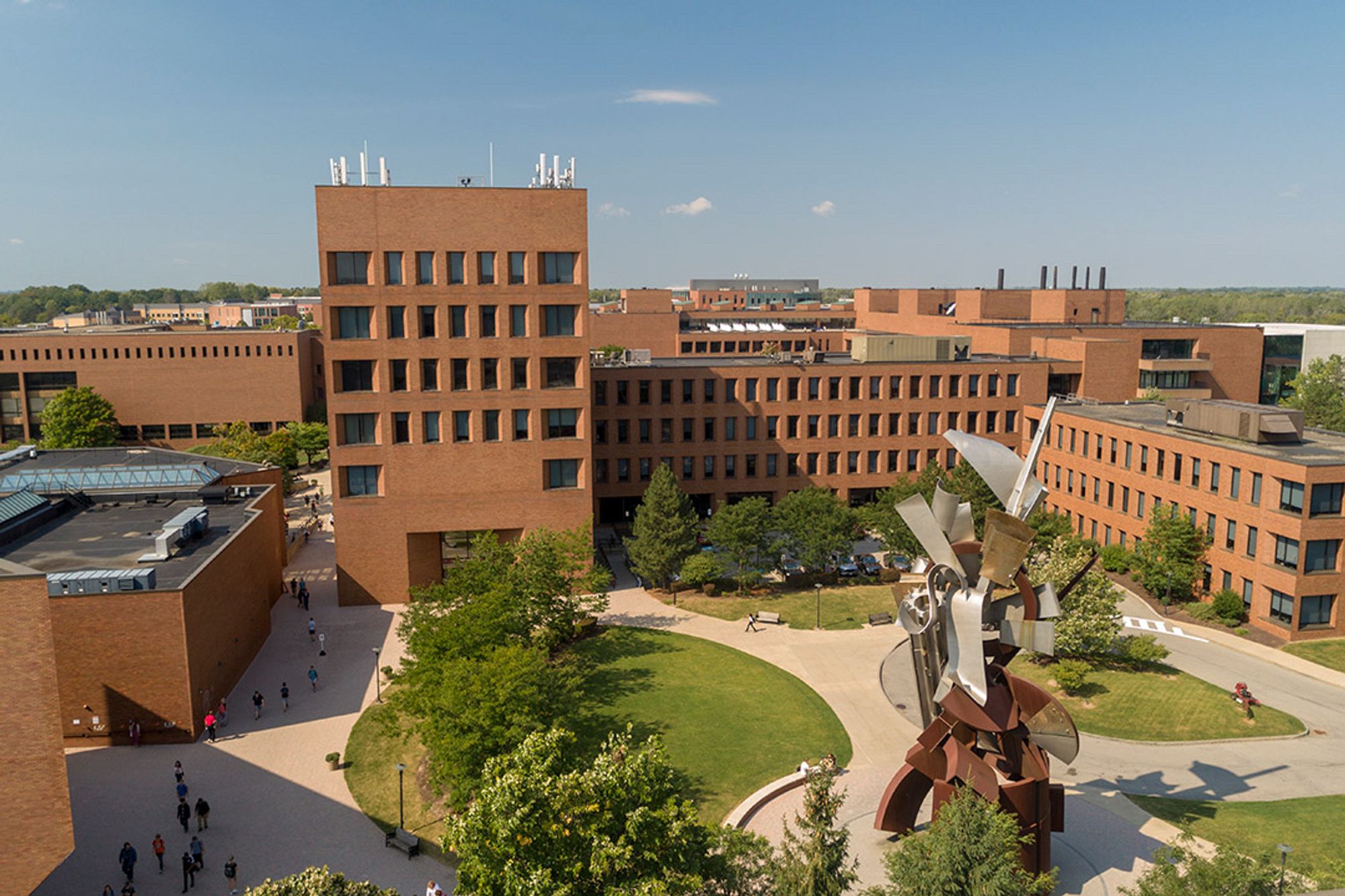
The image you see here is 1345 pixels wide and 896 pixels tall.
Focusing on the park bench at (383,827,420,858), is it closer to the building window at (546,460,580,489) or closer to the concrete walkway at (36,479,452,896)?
the concrete walkway at (36,479,452,896)

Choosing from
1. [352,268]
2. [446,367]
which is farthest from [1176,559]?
[352,268]

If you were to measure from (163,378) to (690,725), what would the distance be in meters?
89.3

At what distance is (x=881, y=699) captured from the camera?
40062 mm

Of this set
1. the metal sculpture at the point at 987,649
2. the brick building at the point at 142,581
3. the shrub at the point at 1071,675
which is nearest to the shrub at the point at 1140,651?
the shrub at the point at 1071,675

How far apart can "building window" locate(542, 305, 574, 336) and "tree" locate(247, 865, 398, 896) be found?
132 ft

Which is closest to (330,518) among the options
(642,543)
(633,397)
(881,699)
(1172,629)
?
(633,397)

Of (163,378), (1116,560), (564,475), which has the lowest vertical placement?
(1116,560)

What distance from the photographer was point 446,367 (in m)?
54.1

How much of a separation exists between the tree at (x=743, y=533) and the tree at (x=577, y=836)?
112 ft

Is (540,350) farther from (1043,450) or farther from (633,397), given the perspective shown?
(1043,450)

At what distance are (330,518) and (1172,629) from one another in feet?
210

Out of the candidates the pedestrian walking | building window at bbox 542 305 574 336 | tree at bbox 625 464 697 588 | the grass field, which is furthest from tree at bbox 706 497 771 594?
the pedestrian walking

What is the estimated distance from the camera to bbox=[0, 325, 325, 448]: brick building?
327 feet

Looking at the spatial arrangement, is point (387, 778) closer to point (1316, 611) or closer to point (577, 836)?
point (577, 836)
